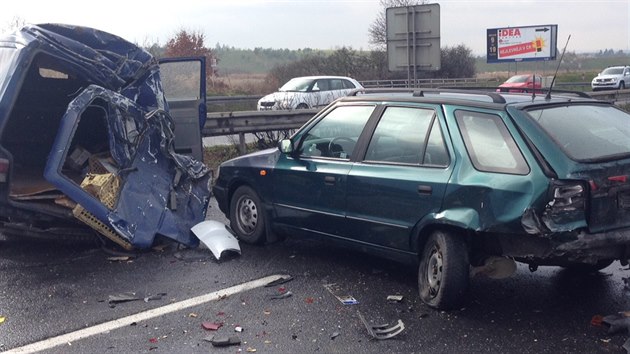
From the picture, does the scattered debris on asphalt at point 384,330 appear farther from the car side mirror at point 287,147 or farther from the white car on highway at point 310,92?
the white car on highway at point 310,92

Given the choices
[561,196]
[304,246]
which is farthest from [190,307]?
[561,196]

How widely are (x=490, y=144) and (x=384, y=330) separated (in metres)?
1.55

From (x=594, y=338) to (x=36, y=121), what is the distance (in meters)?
7.35

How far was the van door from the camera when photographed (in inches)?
394

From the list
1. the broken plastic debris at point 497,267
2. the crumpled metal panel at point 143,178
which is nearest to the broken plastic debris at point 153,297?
the crumpled metal panel at point 143,178

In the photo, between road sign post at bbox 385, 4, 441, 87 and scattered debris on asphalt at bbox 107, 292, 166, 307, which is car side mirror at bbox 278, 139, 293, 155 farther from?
road sign post at bbox 385, 4, 441, 87

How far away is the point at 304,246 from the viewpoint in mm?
7617

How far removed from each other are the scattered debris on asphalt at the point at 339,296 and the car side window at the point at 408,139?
3.63 ft

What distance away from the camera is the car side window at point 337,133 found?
21.4 feet

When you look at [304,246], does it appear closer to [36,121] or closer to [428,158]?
[428,158]

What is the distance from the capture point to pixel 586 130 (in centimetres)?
552

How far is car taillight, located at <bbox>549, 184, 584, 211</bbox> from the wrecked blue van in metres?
3.94

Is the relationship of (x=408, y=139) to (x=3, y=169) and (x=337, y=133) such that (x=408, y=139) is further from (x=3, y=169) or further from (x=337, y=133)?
(x=3, y=169)

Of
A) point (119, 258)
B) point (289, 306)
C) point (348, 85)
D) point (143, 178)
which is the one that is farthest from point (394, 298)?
point (348, 85)
